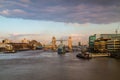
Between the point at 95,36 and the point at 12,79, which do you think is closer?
the point at 12,79

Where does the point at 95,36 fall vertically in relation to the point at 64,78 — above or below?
above

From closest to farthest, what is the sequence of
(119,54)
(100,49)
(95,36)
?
(119,54) → (100,49) → (95,36)

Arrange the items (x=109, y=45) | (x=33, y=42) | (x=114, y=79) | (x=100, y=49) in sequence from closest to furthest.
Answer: (x=114, y=79) < (x=109, y=45) < (x=100, y=49) < (x=33, y=42)

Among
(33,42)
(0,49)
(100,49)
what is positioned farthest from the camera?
(33,42)

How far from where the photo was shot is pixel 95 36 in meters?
89.1

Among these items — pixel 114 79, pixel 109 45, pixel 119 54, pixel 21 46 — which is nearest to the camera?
pixel 114 79

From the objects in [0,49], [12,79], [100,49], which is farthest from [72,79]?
[0,49]

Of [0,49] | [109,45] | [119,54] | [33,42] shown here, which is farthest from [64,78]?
[33,42]

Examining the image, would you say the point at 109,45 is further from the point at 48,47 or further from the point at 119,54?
the point at 48,47

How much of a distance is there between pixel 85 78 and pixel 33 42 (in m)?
136

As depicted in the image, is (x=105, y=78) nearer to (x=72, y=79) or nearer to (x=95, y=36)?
(x=72, y=79)

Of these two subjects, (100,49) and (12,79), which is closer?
(12,79)

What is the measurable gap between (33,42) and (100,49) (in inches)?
3584

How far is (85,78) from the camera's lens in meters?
23.5
